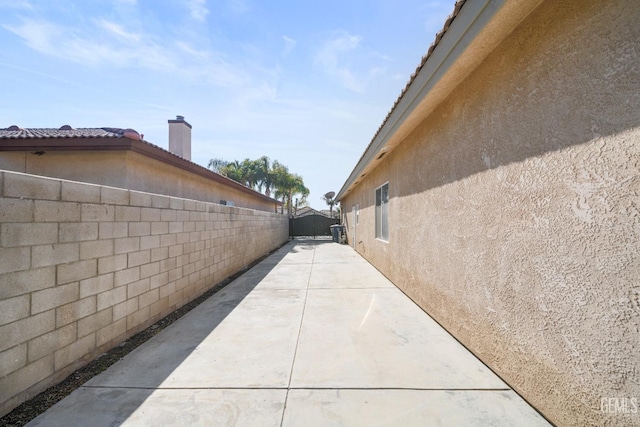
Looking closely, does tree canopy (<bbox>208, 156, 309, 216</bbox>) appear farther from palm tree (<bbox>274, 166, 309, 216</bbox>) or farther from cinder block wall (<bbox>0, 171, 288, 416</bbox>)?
cinder block wall (<bbox>0, 171, 288, 416</bbox>)

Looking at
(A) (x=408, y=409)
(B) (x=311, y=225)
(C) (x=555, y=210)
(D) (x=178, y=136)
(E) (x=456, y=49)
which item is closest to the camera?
(C) (x=555, y=210)

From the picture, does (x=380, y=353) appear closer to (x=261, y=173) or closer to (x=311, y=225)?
(x=311, y=225)

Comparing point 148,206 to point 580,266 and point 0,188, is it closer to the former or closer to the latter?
point 0,188

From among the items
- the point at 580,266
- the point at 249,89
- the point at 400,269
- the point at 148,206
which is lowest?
the point at 400,269

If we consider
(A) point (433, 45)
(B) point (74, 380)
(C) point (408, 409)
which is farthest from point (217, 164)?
(C) point (408, 409)

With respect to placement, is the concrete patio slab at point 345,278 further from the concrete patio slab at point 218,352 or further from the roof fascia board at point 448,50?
the roof fascia board at point 448,50

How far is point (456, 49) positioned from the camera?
2727 millimetres

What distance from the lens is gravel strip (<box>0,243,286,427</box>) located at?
2090 millimetres

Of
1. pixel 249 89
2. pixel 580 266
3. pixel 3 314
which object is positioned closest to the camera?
pixel 580 266

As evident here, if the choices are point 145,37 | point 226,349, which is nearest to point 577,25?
point 226,349

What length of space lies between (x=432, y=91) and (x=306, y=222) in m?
19.7

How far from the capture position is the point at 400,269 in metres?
5.95

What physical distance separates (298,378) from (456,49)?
368 cm

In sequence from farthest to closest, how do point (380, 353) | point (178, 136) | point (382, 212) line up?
point (178, 136), point (382, 212), point (380, 353)
